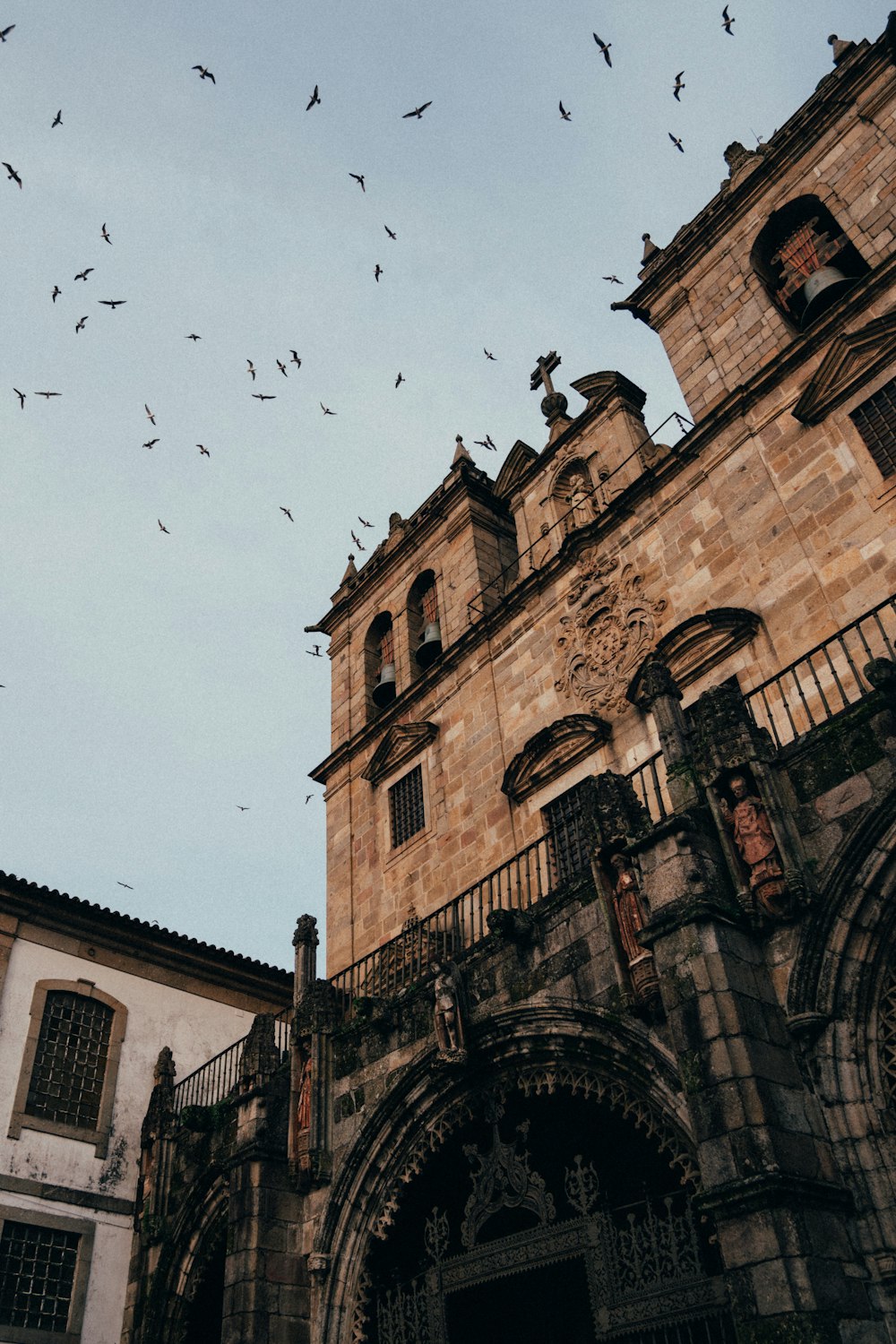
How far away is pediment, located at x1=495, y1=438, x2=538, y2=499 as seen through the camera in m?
20.3

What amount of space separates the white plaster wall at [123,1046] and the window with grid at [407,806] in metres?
5.20

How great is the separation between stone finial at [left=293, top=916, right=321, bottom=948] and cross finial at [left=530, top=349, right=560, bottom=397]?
451 inches

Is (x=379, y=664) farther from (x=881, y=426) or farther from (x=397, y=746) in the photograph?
(x=881, y=426)

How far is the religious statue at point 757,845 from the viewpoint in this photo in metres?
8.55

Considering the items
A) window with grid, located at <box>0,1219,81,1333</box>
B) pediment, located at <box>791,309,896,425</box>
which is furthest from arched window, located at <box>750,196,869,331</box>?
window with grid, located at <box>0,1219,81,1333</box>

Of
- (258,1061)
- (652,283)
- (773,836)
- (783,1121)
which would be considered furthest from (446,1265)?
(652,283)

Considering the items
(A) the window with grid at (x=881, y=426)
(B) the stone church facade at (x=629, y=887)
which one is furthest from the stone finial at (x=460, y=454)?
(A) the window with grid at (x=881, y=426)

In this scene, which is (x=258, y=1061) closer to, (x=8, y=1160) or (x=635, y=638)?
(x=8, y=1160)

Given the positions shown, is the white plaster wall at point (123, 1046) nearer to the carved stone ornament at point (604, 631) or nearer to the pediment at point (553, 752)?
the pediment at point (553, 752)

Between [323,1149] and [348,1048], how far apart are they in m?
1.18

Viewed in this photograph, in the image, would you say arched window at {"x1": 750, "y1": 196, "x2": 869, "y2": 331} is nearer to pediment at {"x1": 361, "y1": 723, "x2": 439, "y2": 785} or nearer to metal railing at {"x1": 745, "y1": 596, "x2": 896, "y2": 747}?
metal railing at {"x1": 745, "y1": 596, "x2": 896, "y2": 747}

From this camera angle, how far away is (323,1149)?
12.6 metres

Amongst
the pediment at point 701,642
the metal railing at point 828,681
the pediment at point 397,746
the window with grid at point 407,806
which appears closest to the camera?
the metal railing at point 828,681

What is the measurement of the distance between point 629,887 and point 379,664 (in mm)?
12392
